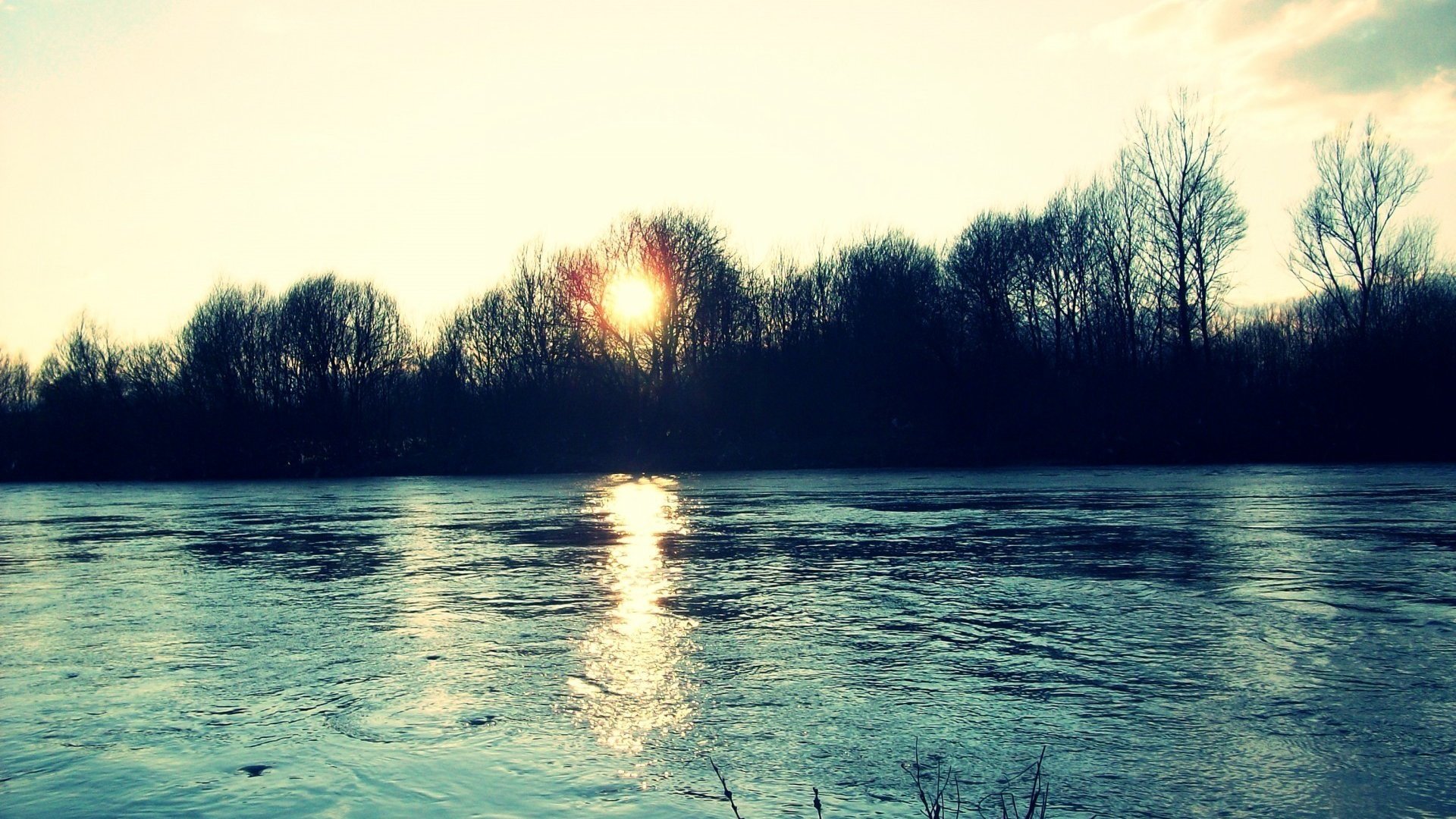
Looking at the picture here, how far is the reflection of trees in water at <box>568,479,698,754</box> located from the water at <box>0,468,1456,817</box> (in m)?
0.03

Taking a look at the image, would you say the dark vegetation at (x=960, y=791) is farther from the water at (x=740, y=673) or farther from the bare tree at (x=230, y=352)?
the bare tree at (x=230, y=352)

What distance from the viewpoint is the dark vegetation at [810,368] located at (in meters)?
37.6

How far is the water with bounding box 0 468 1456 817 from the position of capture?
4016mm

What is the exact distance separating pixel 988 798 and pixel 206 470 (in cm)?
5177

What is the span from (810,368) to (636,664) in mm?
40288

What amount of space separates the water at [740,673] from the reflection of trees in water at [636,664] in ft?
0.11

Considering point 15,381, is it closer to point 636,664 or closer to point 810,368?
point 810,368

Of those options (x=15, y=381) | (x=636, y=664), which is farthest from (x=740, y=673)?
(x=15, y=381)

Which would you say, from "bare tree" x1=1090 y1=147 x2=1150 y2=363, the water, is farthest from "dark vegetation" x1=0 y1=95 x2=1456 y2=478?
the water

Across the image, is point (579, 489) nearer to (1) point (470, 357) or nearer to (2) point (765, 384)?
(2) point (765, 384)

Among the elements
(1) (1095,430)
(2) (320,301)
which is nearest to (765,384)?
(1) (1095,430)

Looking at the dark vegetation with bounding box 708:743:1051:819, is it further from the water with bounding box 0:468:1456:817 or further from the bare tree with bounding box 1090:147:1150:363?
the bare tree with bounding box 1090:147:1150:363

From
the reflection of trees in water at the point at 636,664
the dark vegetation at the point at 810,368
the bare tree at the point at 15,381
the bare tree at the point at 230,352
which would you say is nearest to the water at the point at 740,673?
the reflection of trees in water at the point at 636,664

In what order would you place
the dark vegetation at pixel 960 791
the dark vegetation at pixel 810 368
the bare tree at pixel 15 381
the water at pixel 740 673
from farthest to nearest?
the bare tree at pixel 15 381 → the dark vegetation at pixel 810 368 → the water at pixel 740 673 → the dark vegetation at pixel 960 791
